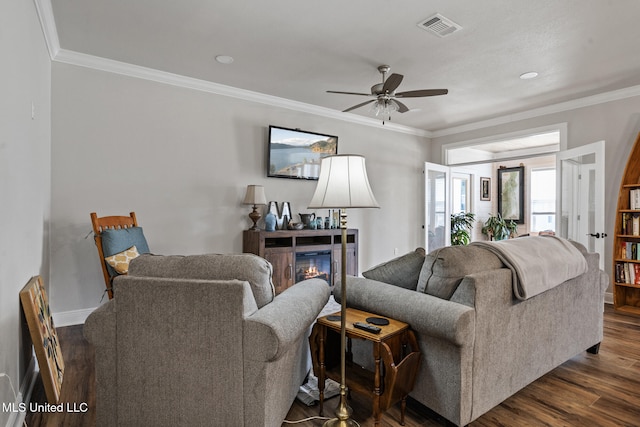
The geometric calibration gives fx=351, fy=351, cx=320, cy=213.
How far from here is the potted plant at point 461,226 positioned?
21.4ft

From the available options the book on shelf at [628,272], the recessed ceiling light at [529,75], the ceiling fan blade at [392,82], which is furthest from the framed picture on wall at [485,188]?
the ceiling fan blade at [392,82]

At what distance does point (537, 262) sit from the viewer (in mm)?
2020

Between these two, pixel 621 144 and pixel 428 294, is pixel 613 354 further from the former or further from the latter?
pixel 621 144

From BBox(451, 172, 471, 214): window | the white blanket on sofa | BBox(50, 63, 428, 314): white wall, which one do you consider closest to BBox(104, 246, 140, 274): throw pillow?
BBox(50, 63, 428, 314): white wall

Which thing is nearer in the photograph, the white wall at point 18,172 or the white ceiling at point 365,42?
the white wall at point 18,172

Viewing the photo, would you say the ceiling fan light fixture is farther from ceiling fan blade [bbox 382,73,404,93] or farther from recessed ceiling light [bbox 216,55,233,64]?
recessed ceiling light [bbox 216,55,233,64]

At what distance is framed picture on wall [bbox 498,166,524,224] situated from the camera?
748 centimetres

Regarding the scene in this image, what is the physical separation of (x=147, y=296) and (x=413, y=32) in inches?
109

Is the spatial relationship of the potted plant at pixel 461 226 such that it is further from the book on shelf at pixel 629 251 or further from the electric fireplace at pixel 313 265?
the electric fireplace at pixel 313 265

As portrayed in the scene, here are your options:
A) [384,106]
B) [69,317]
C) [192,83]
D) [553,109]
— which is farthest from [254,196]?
[553,109]

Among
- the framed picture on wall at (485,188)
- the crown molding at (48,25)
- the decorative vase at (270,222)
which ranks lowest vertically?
the decorative vase at (270,222)

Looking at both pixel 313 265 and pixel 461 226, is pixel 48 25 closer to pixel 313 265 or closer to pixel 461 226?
pixel 313 265

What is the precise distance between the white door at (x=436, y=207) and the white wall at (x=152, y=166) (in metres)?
2.04

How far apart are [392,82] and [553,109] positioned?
305 cm
